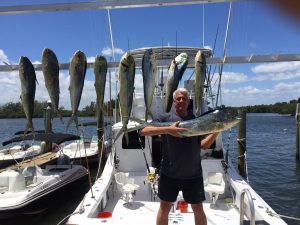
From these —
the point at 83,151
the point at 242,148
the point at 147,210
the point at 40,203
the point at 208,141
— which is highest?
the point at 208,141

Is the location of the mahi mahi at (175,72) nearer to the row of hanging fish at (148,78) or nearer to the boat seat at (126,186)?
the row of hanging fish at (148,78)

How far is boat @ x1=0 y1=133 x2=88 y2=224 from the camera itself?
770cm

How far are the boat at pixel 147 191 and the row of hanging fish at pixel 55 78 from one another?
1484mm

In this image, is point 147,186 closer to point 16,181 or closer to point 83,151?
point 16,181

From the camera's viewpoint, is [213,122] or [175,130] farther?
[175,130]

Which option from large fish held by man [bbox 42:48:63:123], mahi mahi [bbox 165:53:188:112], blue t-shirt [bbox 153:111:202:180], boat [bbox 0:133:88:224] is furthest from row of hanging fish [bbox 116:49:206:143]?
boat [bbox 0:133:88:224]

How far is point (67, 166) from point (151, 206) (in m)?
5.73

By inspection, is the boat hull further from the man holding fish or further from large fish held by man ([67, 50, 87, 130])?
large fish held by man ([67, 50, 87, 130])

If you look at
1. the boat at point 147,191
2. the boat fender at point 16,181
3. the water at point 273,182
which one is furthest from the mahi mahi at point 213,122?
the boat fender at point 16,181

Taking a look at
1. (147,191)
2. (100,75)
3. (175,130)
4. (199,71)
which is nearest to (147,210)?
(147,191)

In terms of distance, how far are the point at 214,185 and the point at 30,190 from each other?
4612mm

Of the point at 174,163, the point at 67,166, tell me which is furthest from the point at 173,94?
the point at 67,166

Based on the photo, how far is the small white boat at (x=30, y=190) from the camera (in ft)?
25.2

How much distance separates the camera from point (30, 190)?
27.0 feet
